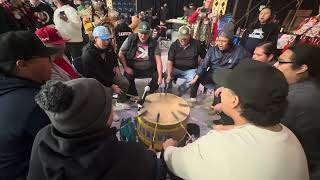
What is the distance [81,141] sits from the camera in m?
0.87

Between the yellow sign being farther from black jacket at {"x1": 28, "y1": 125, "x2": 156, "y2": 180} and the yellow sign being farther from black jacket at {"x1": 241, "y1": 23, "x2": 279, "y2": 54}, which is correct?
black jacket at {"x1": 28, "y1": 125, "x2": 156, "y2": 180}

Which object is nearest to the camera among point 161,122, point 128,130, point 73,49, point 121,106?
point 161,122

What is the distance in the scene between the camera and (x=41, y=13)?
3.20 m

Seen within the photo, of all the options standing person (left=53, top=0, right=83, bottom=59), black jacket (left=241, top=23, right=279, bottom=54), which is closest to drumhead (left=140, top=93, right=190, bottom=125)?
standing person (left=53, top=0, right=83, bottom=59)

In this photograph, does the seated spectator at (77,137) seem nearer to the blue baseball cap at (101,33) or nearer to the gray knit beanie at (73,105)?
the gray knit beanie at (73,105)

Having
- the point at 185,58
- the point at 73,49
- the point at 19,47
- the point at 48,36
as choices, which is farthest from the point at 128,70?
the point at 19,47

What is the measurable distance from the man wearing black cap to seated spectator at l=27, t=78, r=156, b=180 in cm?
30

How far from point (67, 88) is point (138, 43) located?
2529 millimetres

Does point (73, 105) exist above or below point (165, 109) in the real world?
above

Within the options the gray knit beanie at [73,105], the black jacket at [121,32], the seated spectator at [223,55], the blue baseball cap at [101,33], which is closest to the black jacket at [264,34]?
the seated spectator at [223,55]

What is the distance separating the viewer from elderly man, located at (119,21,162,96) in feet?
10.7

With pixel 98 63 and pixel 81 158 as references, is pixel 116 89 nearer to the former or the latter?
pixel 98 63

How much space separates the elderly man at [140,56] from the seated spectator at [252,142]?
2.28 m

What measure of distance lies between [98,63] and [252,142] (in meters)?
2.23
